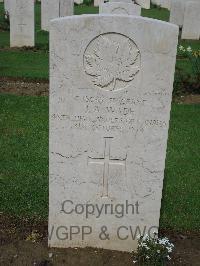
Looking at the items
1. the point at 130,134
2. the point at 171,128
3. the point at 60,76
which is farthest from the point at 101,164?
the point at 171,128

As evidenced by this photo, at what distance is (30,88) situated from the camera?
9.49 meters

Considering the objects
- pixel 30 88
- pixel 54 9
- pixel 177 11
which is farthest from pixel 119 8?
pixel 177 11

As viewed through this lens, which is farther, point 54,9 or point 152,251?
point 54,9

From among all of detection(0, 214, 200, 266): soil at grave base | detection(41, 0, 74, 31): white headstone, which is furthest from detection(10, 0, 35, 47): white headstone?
detection(0, 214, 200, 266): soil at grave base

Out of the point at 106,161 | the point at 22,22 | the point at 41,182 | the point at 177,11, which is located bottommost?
the point at 41,182

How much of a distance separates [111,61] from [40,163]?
269cm

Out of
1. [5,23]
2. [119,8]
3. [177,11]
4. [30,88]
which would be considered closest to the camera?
[30,88]

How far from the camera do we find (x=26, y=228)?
450 cm

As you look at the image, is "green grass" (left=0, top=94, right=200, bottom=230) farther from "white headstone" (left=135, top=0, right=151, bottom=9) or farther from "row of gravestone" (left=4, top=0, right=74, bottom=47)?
"white headstone" (left=135, top=0, right=151, bottom=9)

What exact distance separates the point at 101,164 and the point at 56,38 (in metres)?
1.12

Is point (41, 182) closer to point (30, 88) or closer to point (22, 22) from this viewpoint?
point (30, 88)

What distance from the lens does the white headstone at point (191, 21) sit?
16.3m

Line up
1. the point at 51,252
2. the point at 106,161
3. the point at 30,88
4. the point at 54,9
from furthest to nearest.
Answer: the point at 54,9
the point at 30,88
the point at 51,252
the point at 106,161

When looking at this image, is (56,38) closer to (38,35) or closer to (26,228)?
(26,228)
